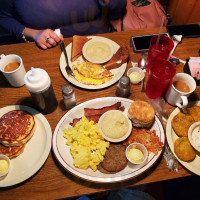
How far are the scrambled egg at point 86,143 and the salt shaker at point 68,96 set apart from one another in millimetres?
155

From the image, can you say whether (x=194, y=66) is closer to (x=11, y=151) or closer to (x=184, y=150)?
(x=184, y=150)

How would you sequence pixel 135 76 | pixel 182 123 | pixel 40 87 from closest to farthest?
pixel 40 87 < pixel 182 123 < pixel 135 76

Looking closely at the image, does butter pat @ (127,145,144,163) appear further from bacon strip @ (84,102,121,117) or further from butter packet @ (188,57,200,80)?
butter packet @ (188,57,200,80)

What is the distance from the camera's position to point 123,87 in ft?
5.14

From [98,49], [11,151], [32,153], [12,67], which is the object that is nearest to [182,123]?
[98,49]

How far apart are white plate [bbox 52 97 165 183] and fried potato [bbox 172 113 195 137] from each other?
0.13 meters

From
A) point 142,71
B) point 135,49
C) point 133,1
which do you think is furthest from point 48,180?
point 133,1

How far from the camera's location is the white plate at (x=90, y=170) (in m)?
1.30

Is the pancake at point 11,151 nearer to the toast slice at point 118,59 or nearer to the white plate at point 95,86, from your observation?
the white plate at point 95,86

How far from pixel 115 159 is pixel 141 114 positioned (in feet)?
1.16

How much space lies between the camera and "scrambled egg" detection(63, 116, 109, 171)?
1362mm

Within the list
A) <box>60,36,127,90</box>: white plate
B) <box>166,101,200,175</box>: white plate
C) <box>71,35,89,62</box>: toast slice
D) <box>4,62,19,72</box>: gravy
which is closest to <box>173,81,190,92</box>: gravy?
<box>166,101,200,175</box>: white plate

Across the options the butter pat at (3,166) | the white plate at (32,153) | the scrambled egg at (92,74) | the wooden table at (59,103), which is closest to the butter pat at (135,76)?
the wooden table at (59,103)

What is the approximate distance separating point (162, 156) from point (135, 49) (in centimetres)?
97
